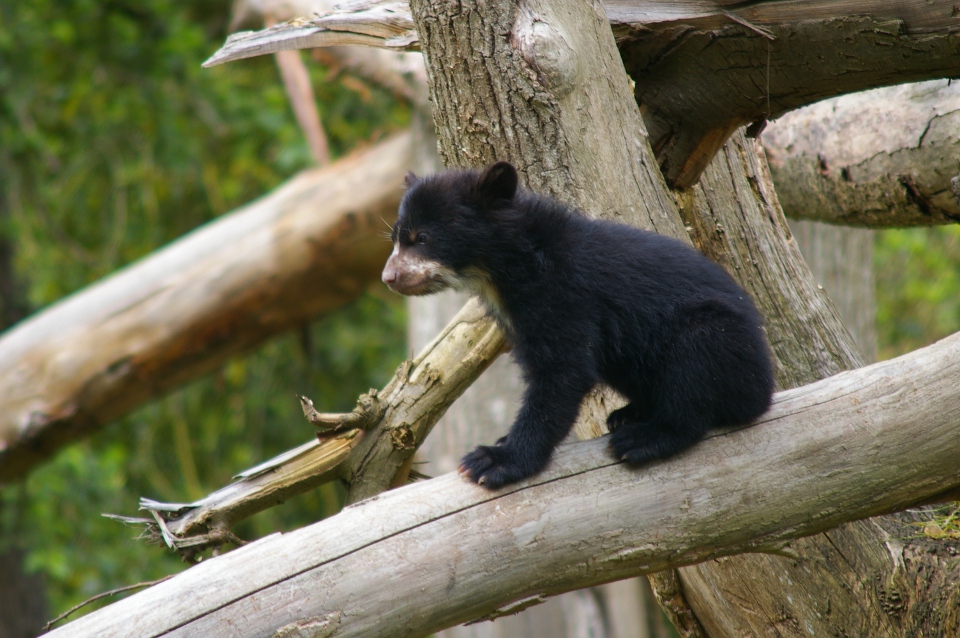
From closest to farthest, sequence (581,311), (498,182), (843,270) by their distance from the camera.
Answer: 1. (581,311)
2. (498,182)
3. (843,270)

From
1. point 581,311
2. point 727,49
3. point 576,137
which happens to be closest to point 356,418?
point 581,311

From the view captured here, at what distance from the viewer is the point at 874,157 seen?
5824 mm

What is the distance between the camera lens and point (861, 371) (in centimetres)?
360

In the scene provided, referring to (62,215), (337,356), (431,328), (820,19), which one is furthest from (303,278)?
(820,19)

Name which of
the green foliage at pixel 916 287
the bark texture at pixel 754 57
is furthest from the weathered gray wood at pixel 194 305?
the green foliage at pixel 916 287

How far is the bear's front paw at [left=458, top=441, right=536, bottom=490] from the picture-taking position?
3281 millimetres

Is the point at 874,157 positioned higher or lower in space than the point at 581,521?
higher

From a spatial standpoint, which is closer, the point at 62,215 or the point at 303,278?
the point at 303,278

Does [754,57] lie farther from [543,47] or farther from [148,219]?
[148,219]

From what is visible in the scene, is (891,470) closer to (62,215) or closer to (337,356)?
(337,356)

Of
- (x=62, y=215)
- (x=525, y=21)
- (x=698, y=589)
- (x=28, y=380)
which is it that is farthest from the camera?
(x=62, y=215)

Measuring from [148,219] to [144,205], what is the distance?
192 millimetres

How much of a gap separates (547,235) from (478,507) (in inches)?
48.3

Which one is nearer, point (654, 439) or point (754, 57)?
point (654, 439)
